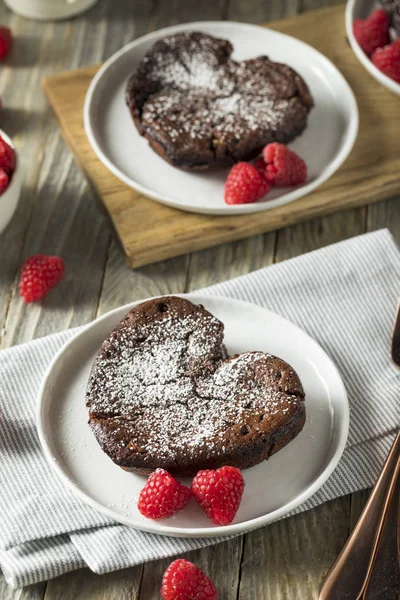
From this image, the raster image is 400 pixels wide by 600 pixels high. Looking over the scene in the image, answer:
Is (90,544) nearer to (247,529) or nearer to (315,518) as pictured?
(247,529)

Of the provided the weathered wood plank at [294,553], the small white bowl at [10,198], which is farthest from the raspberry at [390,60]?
the weathered wood plank at [294,553]

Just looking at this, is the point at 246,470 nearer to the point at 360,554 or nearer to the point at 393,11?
the point at 360,554

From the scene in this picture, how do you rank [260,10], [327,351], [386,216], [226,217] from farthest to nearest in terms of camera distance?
[260,10] < [386,216] < [226,217] < [327,351]

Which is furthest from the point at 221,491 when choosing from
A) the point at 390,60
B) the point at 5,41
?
the point at 5,41

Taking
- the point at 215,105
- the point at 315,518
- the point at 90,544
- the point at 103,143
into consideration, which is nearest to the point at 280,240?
the point at 215,105

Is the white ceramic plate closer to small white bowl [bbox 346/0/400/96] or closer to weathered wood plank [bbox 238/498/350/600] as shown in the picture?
weathered wood plank [bbox 238/498/350/600]

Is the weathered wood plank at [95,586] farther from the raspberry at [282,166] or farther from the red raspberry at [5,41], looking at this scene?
the red raspberry at [5,41]
